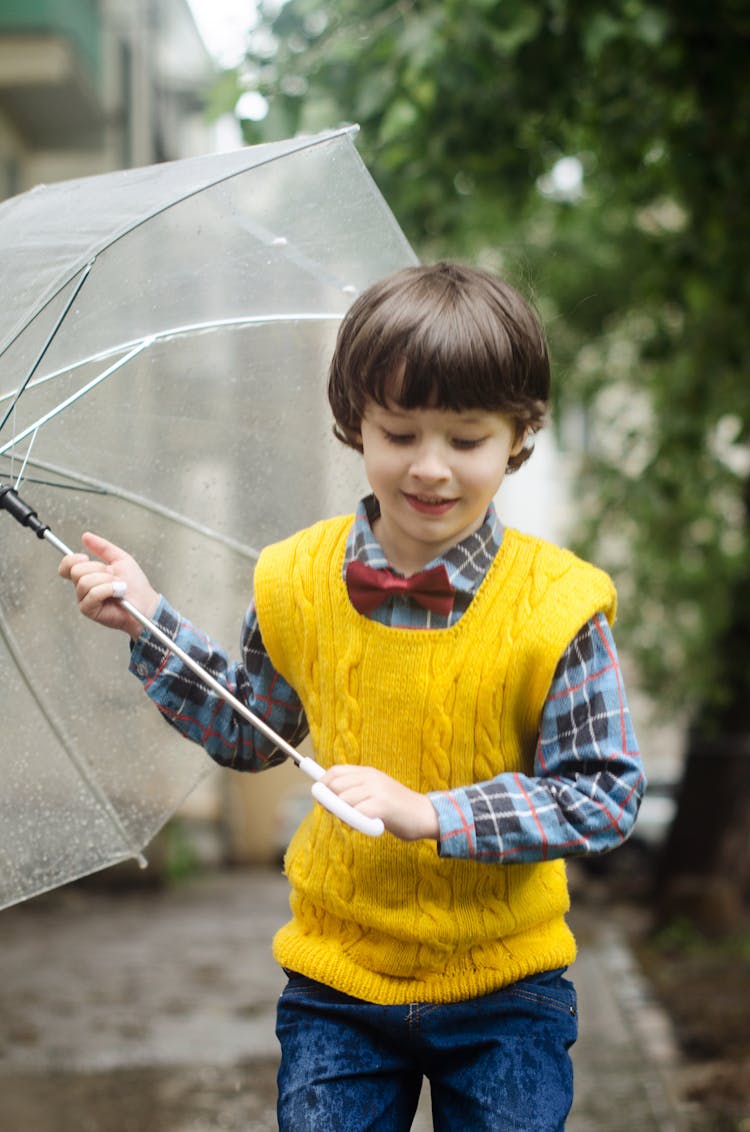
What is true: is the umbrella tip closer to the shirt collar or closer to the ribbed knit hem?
the shirt collar

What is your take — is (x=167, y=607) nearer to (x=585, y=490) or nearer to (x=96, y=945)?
(x=96, y=945)

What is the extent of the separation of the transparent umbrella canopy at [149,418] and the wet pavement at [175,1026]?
240 cm

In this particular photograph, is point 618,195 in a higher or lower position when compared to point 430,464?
higher

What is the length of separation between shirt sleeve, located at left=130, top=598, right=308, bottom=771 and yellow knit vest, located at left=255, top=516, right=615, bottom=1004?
0.44ft

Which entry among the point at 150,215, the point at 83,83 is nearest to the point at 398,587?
the point at 150,215

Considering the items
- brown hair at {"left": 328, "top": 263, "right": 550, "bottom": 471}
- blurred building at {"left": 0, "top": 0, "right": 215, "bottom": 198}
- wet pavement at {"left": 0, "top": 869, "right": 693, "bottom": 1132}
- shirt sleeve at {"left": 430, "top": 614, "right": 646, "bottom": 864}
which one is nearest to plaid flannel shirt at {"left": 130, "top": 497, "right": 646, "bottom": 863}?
shirt sleeve at {"left": 430, "top": 614, "right": 646, "bottom": 864}

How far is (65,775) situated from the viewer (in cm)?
281

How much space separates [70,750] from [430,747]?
0.90 metres

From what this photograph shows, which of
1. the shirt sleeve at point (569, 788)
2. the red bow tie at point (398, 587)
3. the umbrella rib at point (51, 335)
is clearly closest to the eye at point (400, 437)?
the red bow tie at point (398, 587)

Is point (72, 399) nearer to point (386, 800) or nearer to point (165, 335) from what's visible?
point (165, 335)

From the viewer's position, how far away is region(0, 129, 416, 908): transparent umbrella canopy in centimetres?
257

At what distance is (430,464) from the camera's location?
7.02 ft

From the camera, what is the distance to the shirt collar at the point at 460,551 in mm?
2248

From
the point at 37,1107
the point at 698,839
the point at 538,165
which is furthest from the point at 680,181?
the point at 698,839
